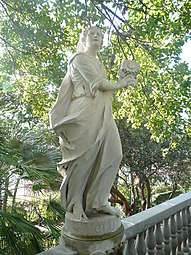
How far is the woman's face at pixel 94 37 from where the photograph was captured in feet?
5.20

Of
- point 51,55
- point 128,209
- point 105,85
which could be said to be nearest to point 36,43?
point 51,55

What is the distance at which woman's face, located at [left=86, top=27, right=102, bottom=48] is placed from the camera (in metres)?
1.58

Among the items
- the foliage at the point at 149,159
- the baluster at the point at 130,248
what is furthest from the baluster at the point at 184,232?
the foliage at the point at 149,159

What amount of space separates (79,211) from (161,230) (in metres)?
0.91

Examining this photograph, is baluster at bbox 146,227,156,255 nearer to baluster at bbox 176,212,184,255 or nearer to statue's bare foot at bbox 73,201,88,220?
baluster at bbox 176,212,184,255

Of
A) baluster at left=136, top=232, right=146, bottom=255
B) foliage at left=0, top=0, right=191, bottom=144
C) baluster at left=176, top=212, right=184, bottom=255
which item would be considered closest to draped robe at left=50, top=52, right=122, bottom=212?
baluster at left=136, top=232, right=146, bottom=255

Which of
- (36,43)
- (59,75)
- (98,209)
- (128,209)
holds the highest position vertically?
(36,43)

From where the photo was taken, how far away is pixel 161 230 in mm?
2061

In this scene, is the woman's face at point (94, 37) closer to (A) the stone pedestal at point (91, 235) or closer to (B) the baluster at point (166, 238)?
(A) the stone pedestal at point (91, 235)

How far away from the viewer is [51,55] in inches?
164

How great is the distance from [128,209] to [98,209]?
5.81 meters

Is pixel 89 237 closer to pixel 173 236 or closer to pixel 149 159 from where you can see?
pixel 173 236

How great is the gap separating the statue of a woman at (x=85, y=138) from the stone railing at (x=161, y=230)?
406 millimetres

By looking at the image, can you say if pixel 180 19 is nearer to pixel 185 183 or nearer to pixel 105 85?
pixel 105 85
